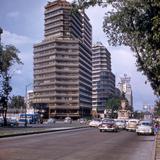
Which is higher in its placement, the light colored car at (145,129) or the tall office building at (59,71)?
the tall office building at (59,71)

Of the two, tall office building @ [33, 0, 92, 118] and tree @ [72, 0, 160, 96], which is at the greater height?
tall office building @ [33, 0, 92, 118]

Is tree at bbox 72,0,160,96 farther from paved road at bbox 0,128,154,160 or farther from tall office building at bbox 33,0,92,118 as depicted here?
tall office building at bbox 33,0,92,118

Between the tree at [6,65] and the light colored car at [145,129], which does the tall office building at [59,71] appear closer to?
the tree at [6,65]

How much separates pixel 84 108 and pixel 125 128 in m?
125

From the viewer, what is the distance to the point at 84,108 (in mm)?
197750

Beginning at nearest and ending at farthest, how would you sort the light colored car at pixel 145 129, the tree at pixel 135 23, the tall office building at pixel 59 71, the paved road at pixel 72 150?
the tree at pixel 135 23 < the paved road at pixel 72 150 < the light colored car at pixel 145 129 < the tall office building at pixel 59 71

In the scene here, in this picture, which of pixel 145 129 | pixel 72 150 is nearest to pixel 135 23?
pixel 72 150

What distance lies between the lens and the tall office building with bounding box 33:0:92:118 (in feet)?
603

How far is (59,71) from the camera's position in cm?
18388

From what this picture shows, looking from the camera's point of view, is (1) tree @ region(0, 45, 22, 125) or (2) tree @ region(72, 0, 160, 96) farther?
(1) tree @ region(0, 45, 22, 125)

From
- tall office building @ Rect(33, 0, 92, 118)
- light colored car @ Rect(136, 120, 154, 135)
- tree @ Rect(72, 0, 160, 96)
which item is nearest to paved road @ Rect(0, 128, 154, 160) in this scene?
tree @ Rect(72, 0, 160, 96)

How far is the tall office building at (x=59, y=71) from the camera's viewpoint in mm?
183875

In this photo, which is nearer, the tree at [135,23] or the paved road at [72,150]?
the tree at [135,23]

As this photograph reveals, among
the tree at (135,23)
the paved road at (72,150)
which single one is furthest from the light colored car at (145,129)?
the tree at (135,23)
